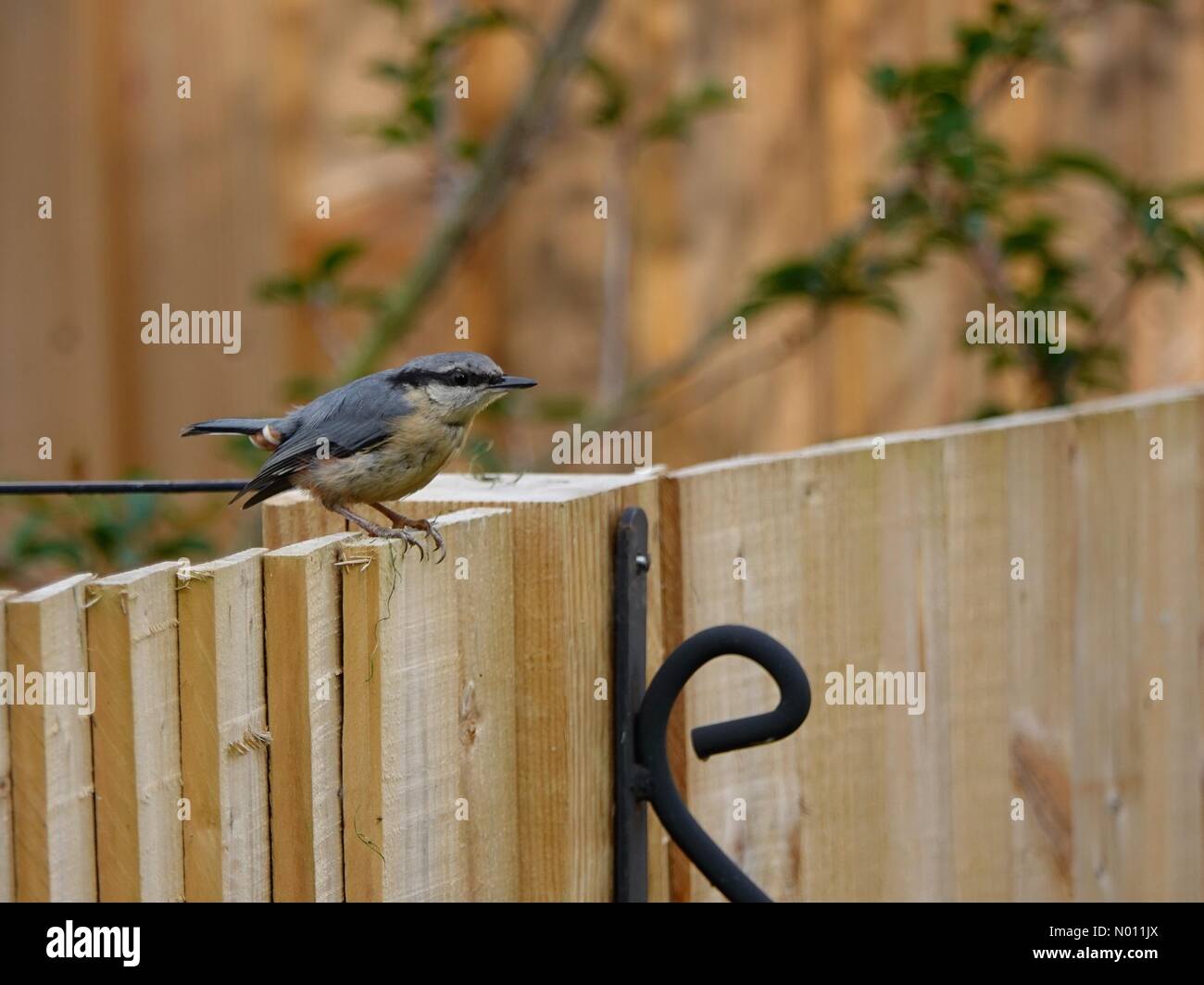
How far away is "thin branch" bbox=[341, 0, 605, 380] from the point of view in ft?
12.4

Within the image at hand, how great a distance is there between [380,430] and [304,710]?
92 centimetres

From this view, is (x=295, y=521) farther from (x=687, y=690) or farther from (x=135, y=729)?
(x=135, y=729)

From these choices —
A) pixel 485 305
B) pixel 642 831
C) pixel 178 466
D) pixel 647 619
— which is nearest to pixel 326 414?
pixel 647 619

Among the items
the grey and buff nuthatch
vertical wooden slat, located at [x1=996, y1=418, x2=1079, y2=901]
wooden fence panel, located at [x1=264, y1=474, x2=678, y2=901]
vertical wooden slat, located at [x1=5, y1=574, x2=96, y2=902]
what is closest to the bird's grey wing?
the grey and buff nuthatch

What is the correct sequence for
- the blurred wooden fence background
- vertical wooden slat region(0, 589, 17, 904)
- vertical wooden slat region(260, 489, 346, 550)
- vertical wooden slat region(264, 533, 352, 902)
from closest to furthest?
1. vertical wooden slat region(0, 589, 17, 904)
2. vertical wooden slat region(264, 533, 352, 902)
3. vertical wooden slat region(260, 489, 346, 550)
4. the blurred wooden fence background

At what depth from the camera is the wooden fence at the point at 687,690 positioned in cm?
159

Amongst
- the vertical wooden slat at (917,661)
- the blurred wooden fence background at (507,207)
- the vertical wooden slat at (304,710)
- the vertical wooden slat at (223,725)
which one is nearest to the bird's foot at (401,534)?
the vertical wooden slat at (304,710)

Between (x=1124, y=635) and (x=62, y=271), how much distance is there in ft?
8.13

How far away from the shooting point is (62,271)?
3730 mm

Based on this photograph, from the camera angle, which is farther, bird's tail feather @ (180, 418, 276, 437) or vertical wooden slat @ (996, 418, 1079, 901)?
vertical wooden slat @ (996, 418, 1079, 901)

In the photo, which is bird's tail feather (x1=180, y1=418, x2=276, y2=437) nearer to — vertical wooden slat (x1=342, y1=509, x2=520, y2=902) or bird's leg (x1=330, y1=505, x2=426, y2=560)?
bird's leg (x1=330, y1=505, x2=426, y2=560)

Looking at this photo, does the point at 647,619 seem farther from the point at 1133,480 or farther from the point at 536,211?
the point at 536,211

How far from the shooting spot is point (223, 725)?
1644 mm

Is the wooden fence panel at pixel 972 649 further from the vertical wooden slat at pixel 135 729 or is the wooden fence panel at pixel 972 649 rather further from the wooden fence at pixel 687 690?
the vertical wooden slat at pixel 135 729
